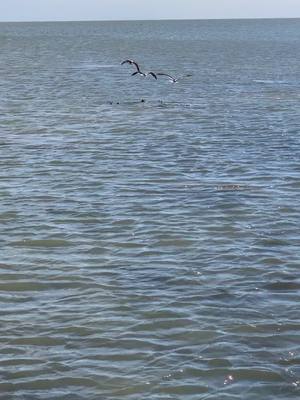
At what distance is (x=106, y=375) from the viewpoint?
33.5 ft

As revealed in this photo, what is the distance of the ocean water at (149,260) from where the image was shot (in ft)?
33.8

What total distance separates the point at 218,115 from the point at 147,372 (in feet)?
78.2

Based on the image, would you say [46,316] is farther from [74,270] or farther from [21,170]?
[21,170]

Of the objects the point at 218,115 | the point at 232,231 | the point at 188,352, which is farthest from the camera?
the point at 218,115

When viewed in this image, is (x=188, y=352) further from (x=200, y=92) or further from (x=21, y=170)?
(x=200, y=92)

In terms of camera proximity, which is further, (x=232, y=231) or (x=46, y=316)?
(x=232, y=231)

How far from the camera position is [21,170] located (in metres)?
21.7

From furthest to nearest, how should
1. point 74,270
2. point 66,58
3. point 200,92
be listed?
point 66,58
point 200,92
point 74,270

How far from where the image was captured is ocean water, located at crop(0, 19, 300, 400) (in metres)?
10.3

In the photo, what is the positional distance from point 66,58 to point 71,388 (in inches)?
2880

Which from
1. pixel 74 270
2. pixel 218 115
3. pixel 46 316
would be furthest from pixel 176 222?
pixel 218 115

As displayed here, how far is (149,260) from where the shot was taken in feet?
46.9

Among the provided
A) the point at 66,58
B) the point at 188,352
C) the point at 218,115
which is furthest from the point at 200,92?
the point at 66,58

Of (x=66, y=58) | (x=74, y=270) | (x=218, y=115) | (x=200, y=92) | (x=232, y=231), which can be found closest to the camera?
(x=74, y=270)
